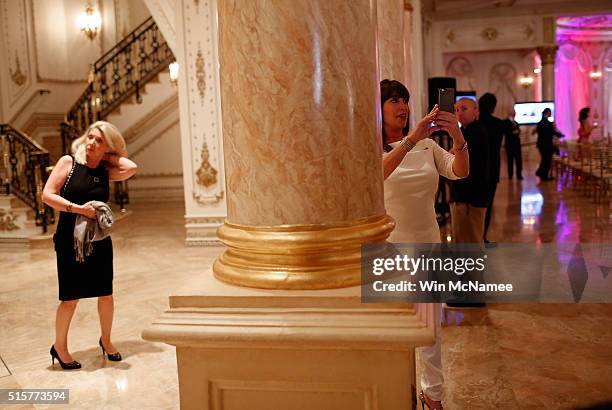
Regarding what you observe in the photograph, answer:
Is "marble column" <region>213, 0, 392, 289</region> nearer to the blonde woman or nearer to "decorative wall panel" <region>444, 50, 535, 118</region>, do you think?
the blonde woman

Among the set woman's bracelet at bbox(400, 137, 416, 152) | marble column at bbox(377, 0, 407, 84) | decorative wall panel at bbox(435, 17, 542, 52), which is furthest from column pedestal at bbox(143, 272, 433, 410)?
decorative wall panel at bbox(435, 17, 542, 52)

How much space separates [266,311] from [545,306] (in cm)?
347

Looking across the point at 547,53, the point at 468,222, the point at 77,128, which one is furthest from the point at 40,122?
the point at 547,53

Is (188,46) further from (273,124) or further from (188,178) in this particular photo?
(273,124)

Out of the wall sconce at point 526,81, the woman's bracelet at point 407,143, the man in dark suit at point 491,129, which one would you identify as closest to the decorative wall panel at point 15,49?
the man in dark suit at point 491,129

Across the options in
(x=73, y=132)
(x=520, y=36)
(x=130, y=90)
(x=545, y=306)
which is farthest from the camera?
(x=520, y=36)

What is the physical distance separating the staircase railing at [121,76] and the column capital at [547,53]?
393 inches

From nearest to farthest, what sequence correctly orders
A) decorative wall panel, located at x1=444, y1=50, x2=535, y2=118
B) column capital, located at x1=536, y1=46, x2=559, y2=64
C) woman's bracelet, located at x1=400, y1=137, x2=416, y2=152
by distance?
woman's bracelet, located at x1=400, y1=137, x2=416, y2=152
column capital, located at x1=536, y1=46, x2=559, y2=64
decorative wall panel, located at x1=444, y1=50, x2=535, y2=118

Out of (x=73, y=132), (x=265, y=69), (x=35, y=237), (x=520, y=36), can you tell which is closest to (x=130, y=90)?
(x=73, y=132)

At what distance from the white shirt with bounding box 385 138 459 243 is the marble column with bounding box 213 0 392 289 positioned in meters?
0.68

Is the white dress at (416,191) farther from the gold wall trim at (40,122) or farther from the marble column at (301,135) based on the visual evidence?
the gold wall trim at (40,122)

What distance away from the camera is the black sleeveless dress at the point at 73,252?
11.9ft

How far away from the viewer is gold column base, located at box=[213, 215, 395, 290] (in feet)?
5.58

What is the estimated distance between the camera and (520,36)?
54.6 ft
